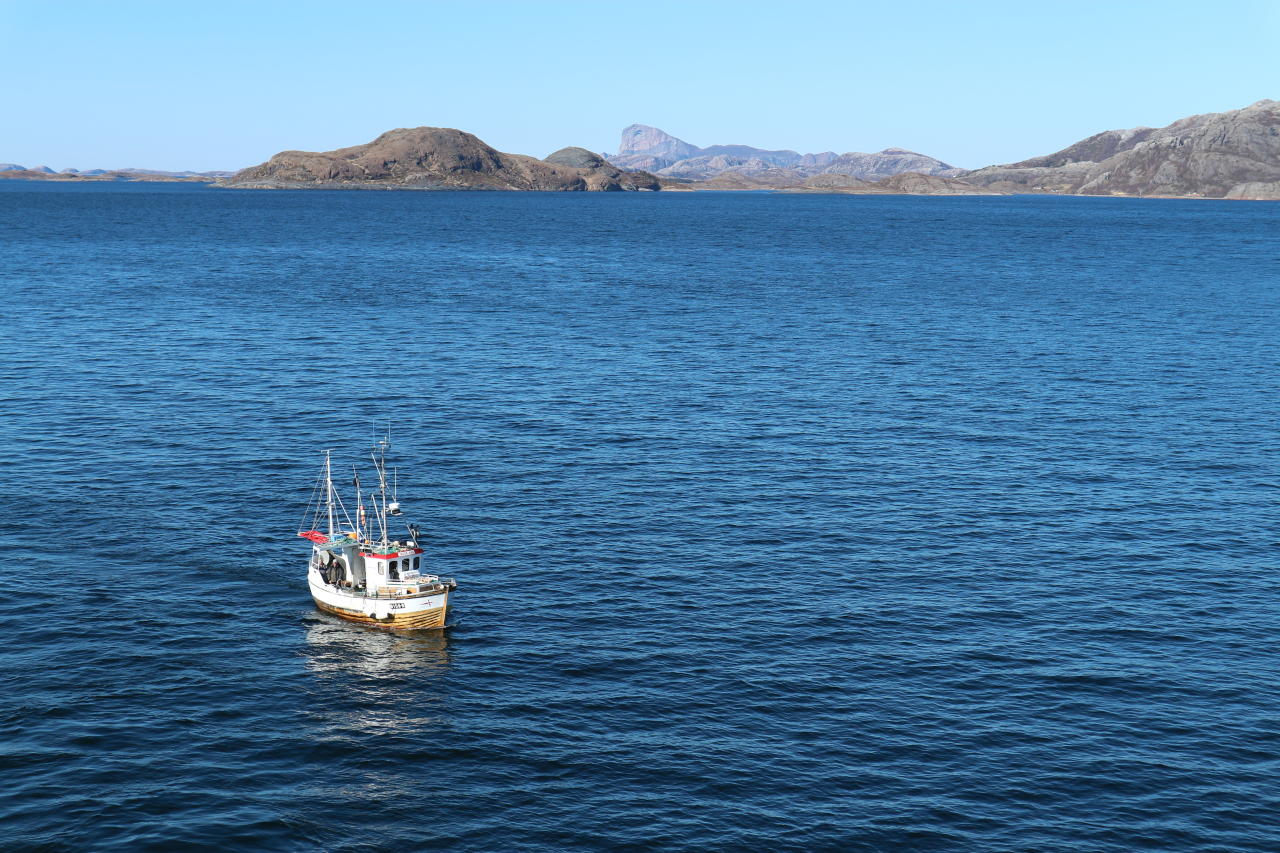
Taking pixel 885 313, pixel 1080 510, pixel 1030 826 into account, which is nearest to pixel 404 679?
pixel 1030 826

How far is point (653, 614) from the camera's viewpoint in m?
71.1

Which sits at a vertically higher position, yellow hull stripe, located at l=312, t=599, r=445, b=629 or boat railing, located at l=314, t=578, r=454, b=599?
boat railing, located at l=314, t=578, r=454, b=599

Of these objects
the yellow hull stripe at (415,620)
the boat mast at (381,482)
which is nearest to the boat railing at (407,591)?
the yellow hull stripe at (415,620)

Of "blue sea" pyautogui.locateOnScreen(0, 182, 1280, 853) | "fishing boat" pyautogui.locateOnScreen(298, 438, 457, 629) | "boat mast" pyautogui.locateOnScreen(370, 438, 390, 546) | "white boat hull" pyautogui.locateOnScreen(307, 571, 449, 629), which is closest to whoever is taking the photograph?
"blue sea" pyautogui.locateOnScreen(0, 182, 1280, 853)

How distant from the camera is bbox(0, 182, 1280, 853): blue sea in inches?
2060

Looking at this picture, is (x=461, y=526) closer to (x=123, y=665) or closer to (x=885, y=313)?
(x=123, y=665)

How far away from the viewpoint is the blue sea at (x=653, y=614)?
172 feet

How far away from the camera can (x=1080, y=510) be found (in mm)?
90000

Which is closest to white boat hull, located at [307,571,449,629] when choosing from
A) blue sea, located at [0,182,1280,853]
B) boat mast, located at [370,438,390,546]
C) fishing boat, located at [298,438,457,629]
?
fishing boat, located at [298,438,457,629]

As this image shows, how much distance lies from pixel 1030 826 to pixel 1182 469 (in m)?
58.5

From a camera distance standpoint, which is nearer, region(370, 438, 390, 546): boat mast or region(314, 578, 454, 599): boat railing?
region(314, 578, 454, 599): boat railing

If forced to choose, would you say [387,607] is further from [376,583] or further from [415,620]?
[415,620]

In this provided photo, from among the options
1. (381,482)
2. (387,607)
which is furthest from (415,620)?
(381,482)

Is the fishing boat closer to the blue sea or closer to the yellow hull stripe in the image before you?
the yellow hull stripe
